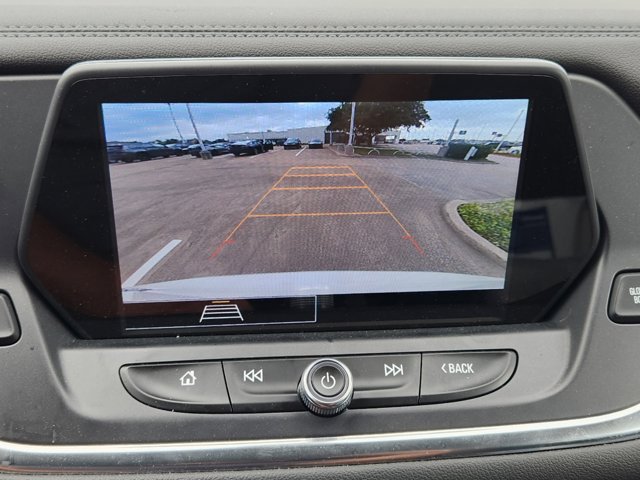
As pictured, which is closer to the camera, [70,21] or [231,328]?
[70,21]

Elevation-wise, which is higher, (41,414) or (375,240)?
(375,240)

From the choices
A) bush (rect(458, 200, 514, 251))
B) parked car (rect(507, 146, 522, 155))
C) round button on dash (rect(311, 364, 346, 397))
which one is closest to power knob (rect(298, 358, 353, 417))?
round button on dash (rect(311, 364, 346, 397))

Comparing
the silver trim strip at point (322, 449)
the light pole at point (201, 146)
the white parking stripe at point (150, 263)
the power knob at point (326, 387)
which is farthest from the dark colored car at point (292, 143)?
the silver trim strip at point (322, 449)

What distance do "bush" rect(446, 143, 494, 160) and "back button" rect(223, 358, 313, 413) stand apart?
1.49 feet

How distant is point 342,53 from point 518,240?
471mm

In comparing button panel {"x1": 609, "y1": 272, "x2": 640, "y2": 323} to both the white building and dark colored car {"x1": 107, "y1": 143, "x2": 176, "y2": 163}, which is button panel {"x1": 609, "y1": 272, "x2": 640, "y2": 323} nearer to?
the white building

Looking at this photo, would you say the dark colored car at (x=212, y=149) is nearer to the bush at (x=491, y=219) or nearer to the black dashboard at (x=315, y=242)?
the black dashboard at (x=315, y=242)

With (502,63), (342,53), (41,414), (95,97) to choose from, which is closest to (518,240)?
(502,63)

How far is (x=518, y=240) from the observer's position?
108cm

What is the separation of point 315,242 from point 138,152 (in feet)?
1.11

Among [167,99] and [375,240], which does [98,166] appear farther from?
[375,240]

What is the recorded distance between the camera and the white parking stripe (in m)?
1.02

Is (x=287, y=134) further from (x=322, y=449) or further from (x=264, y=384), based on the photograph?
(x=322, y=449)

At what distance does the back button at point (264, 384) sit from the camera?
101cm
